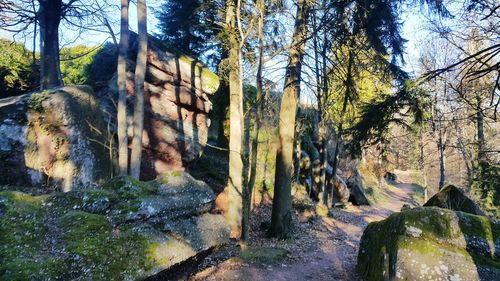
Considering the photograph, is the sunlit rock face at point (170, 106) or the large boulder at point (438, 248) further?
the sunlit rock face at point (170, 106)

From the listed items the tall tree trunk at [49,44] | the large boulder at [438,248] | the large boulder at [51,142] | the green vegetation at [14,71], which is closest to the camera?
the large boulder at [438,248]

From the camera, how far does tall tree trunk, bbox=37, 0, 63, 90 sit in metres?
11.4

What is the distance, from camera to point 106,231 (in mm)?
4566

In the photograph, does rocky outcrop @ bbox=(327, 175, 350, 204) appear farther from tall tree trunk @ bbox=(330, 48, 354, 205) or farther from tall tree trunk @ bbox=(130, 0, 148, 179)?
tall tree trunk @ bbox=(130, 0, 148, 179)

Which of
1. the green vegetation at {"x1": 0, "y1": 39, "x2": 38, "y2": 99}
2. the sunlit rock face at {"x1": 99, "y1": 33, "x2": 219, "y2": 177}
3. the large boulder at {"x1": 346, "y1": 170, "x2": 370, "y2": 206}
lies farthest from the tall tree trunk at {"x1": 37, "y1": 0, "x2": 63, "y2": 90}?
the large boulder at {"x1": 346, "y1": 170, "x2": 370, "y2": 206}

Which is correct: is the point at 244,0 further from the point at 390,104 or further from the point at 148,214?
the point at 148,214

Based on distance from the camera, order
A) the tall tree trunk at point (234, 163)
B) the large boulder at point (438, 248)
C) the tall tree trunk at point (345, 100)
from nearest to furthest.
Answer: the large boulder at point (438, 248), the tall tree trunk at point (234, 163), the tall tree trunk at point (345, 100)

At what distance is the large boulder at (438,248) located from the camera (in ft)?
16.6

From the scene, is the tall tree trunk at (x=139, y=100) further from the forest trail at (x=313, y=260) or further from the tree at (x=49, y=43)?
the forest trail at (x=313, y=260)

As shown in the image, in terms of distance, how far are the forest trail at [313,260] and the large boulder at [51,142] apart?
15.0 feet

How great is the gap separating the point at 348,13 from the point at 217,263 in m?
7.81

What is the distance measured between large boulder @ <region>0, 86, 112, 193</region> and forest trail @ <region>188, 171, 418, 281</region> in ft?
15.0

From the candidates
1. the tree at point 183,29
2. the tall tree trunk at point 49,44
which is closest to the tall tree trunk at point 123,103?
the tall tree trunk at point 49,44

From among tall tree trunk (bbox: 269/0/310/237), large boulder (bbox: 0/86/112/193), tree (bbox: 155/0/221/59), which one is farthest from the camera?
tree (bbox: 155/0/221/59)
